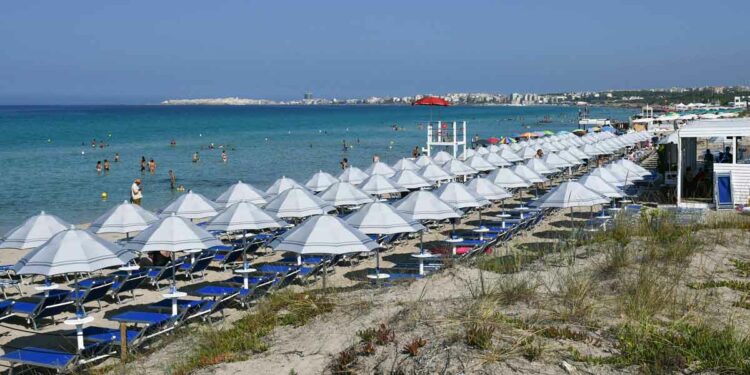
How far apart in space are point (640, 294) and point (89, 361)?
561cm

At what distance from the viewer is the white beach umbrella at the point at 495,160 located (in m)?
22.9

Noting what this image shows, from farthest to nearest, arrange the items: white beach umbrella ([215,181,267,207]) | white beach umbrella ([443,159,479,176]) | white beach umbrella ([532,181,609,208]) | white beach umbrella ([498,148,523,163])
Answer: white beach umbrella ([498,148,523,163]) → white beach umbrella ([443,159,479,176]) → white beach umbrella ([215,181,267,207]) → white beach umbrella ([532,181,609,208])

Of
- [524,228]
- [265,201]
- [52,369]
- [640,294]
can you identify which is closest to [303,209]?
[265,201]

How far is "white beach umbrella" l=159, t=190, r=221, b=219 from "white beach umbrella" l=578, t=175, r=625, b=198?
23.7 feet

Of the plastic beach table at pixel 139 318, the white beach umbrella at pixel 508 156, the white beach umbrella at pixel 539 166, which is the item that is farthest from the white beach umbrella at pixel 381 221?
the white beach umbrella at pixel 508 156

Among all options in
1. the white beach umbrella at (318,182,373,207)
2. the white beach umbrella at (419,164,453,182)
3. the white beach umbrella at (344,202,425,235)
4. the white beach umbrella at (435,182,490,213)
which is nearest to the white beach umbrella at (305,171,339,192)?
the white beach umbrella at (318,182,373,207)

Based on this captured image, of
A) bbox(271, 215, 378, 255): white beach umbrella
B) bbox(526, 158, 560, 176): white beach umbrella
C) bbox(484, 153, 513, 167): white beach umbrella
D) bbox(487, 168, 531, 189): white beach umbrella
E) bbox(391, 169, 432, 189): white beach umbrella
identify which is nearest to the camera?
bbox(271, 215, 378, 255): white beach umbrella

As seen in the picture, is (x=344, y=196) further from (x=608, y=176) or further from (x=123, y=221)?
(x=608, y=176)

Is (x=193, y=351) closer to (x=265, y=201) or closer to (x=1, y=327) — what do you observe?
(x=1, y=327)

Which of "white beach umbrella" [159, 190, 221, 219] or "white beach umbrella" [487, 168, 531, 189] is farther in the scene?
"white beach umbrella" [487, 168, 531, 189]

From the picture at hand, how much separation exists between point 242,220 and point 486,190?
213 inches

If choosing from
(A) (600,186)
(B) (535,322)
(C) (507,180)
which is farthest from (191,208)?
(B) (535,322)

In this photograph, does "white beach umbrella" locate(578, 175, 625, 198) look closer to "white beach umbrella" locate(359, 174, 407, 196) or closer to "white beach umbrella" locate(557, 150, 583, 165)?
"white beach umbrella" locate(359, 174, 407, 196)

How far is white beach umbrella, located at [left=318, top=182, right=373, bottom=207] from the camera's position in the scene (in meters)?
15.1
